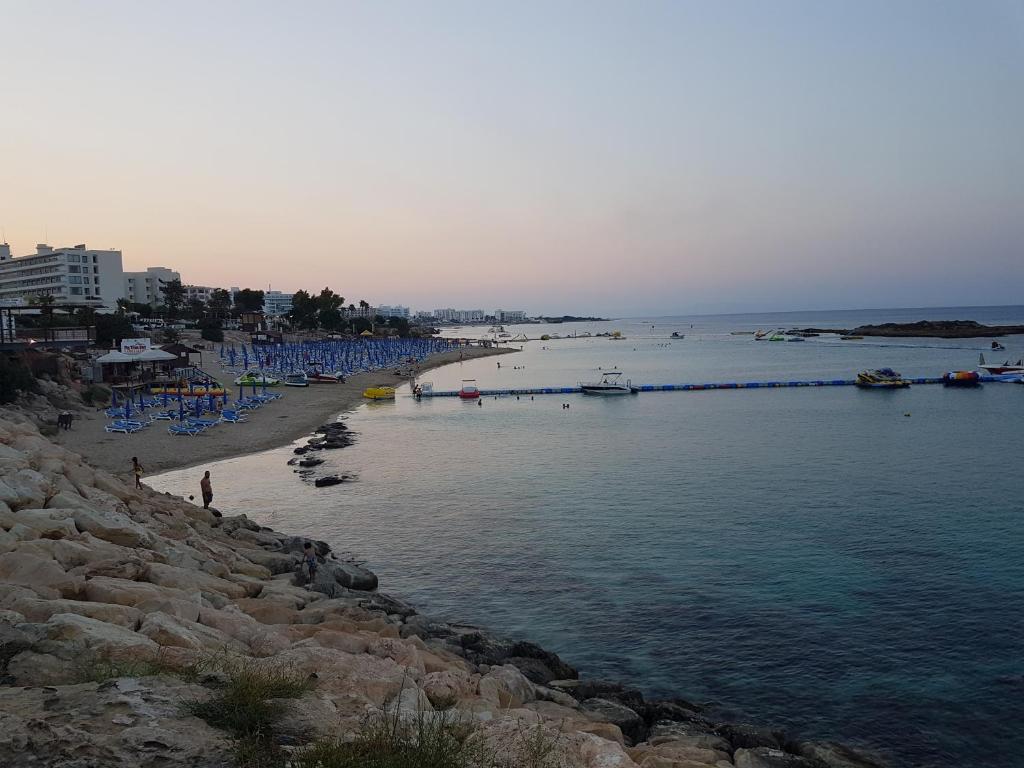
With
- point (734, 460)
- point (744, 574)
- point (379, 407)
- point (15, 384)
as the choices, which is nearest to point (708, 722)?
point (744, 574)

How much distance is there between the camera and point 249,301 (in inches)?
5689

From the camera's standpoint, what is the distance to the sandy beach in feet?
108

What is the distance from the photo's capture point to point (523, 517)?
25906 millimetres

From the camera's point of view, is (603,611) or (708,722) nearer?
(708,722)

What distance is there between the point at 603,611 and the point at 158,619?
1094 cm

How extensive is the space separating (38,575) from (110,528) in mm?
3307

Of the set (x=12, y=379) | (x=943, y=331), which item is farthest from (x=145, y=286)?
(x=943, y=331)

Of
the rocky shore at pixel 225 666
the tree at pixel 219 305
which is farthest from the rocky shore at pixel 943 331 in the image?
the rocky shore at pixel 225 666

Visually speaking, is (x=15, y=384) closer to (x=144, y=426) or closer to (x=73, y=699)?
(x=144, y=426)

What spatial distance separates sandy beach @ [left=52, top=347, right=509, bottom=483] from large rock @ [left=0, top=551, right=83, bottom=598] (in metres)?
16.6

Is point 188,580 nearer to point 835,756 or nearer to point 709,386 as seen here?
point 835,756

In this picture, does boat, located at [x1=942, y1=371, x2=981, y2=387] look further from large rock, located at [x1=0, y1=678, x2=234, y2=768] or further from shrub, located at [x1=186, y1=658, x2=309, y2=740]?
large rock, located at [x1=0, y1=678, x2=234, y2=768]

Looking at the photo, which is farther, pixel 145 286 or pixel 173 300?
pixel 145 286

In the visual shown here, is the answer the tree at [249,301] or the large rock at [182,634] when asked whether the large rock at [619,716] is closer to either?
the large rock at [182,634]
